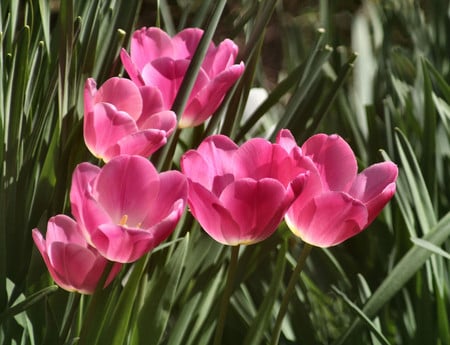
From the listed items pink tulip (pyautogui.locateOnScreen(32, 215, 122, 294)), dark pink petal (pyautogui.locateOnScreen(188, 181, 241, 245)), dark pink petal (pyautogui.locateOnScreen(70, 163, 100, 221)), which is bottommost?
pink tulip (pyautogui.locateOnScreen(32, 215, 122, 294))

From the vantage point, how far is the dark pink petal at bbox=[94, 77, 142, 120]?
2.46 ft

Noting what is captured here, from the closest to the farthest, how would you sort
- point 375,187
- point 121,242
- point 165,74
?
point 121,242 < point 375,187 < point 165,74

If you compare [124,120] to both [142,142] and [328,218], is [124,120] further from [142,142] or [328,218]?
[328,218]

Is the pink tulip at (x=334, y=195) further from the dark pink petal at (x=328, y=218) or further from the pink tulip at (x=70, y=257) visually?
the pink tulip at (x=70, y=257)

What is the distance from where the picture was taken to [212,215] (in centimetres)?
66

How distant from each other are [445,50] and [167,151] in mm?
991

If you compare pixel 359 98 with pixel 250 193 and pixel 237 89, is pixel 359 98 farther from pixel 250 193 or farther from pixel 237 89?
pixel 250 193

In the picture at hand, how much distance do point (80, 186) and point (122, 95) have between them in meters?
0.13

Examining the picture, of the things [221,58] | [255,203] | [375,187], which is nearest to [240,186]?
[255,203]

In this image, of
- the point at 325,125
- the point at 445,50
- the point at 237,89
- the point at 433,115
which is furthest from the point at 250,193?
the point at 445,50

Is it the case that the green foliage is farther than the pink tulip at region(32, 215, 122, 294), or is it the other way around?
the green foliage

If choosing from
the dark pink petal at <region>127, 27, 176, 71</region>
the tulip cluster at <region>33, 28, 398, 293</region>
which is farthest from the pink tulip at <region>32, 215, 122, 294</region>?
the dark pink petal at <region>127, 27, 176, 71</region>

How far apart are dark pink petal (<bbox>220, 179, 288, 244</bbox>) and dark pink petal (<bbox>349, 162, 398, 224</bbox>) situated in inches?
2.8

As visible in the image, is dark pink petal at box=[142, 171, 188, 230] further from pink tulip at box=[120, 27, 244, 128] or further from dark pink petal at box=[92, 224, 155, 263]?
pink tulip at box=[120, 27, 244, 128]
